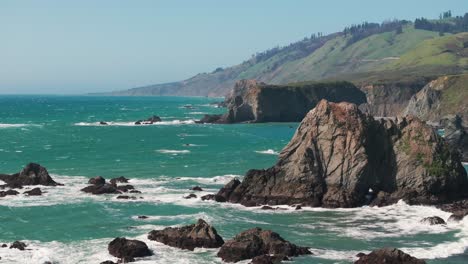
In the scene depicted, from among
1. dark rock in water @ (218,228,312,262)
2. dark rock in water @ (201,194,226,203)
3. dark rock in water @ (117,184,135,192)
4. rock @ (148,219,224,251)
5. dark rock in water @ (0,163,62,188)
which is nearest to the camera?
dark rock in water @ (218,228,312,262)

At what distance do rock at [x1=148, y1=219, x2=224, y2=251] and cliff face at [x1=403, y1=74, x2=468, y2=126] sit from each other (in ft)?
413

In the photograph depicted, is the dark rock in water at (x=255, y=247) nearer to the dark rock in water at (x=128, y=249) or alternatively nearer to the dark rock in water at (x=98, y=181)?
the dark rock in water at (x=128, y=249)

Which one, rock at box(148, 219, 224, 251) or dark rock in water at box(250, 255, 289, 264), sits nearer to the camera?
dark rock in water at box(250, 255, 289, 264)

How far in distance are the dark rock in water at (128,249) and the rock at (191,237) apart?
285 cm

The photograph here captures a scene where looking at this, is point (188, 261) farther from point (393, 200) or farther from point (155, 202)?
point (393, 200)

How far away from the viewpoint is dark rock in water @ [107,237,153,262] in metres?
44.9

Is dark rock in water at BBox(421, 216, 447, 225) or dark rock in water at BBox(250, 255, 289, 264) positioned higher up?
dark rock in water at BBox(250, 255, 289, 264)

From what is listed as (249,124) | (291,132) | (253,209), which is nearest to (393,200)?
(253,209)

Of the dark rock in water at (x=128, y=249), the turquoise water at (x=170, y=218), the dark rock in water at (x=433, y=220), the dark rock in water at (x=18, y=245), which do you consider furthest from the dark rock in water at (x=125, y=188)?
the dark rock in water at (x=433, y=220)

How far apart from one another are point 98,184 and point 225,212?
64.8 feet

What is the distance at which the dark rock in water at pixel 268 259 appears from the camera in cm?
4341

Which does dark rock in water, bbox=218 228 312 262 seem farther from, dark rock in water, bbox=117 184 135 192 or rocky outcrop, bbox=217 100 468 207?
dark rock in water, bbox=117 184 135 192

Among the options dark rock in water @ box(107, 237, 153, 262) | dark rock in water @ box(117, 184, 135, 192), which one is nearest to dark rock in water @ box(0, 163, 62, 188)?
dark rock in water @ box(117, 184, 135, 192)

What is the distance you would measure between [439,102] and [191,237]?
134660mm
